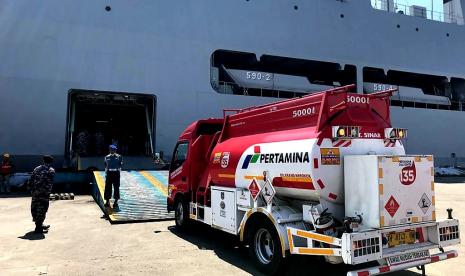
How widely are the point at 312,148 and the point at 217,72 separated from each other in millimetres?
18696

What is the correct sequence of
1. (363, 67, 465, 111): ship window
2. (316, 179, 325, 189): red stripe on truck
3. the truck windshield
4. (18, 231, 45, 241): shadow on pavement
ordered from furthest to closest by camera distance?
1. (363, 67, 465, 111): ship window
2. the truck windshield
3. (18, 231, 45, 241): shadow on pavement
4. (316, 179, 325, 189): red stripe on truck

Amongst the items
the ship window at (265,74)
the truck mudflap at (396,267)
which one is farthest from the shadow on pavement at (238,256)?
the ship window at (265,74)

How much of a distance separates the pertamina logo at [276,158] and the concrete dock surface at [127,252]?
1.27 m

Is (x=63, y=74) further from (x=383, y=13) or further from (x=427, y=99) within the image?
(x=427, y=99)

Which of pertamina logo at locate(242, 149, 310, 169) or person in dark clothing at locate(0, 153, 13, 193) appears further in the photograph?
person in dark clothing at locate(0, 153, 13, 193)

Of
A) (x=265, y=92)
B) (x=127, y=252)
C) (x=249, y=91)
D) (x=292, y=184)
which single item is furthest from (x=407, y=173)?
(x=265, y=92)

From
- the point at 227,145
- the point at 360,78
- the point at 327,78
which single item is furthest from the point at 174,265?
the point at 327,78

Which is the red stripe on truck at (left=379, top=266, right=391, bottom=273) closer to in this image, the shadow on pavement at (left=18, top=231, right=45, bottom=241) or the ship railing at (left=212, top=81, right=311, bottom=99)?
the shadow on pavement at (left=18, top=231, right=45, bottom=241)

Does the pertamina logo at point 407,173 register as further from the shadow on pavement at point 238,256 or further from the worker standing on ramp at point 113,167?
the worker standing on ramp at point 113,167

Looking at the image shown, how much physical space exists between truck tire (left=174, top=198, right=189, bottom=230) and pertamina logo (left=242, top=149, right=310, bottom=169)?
273 cm

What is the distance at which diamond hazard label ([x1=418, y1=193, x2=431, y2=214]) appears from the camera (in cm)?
487

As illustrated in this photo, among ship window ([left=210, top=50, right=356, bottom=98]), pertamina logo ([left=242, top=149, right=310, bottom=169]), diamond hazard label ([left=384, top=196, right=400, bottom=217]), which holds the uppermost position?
ship window ([left=210, top=50, right=356, bottom=98])

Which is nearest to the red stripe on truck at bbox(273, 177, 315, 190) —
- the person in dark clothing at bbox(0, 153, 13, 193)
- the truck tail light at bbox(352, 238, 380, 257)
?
the truck tail light at bbox(352, 238, 380, 257)

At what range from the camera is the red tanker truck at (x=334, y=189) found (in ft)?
14.8
